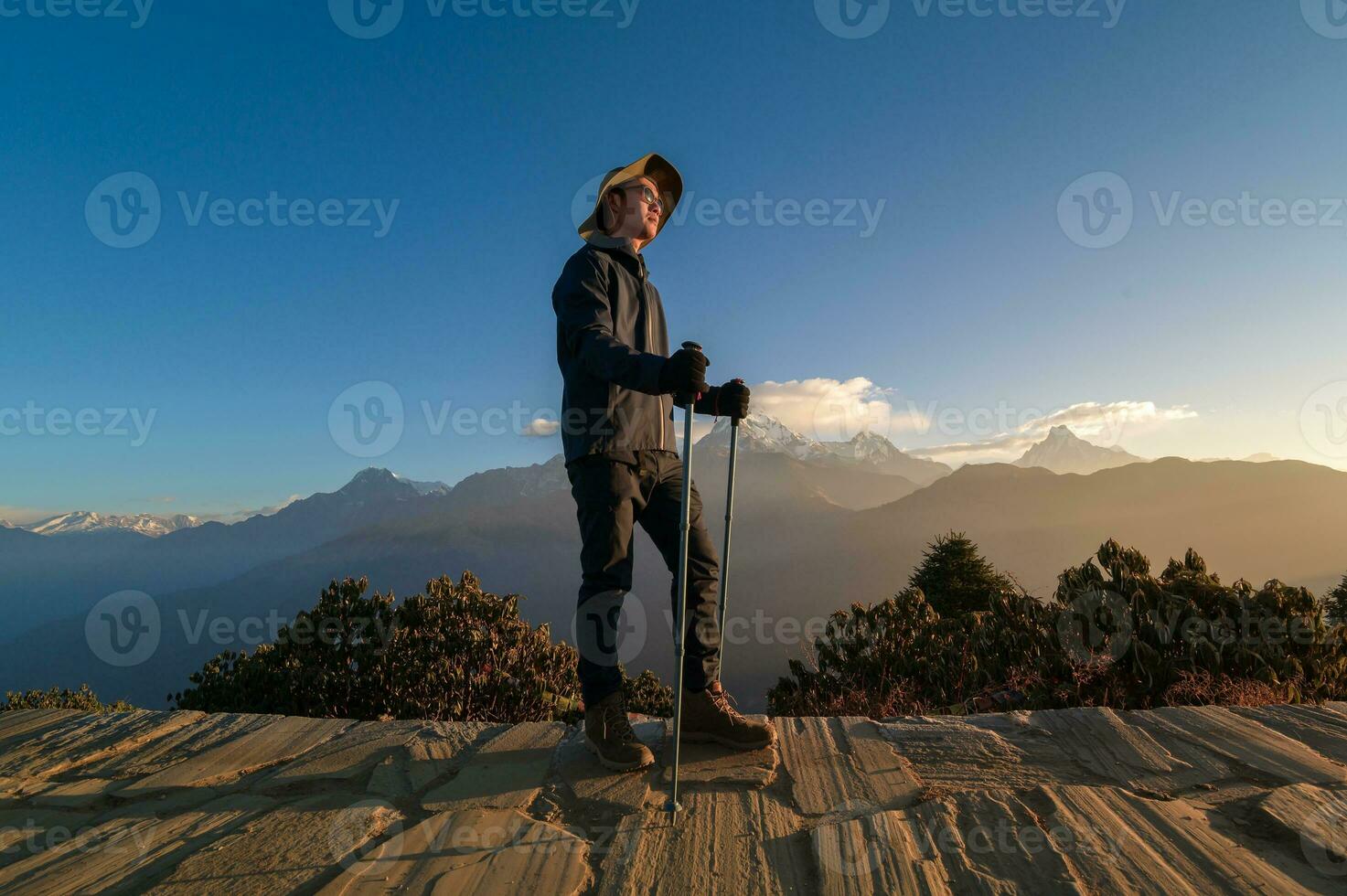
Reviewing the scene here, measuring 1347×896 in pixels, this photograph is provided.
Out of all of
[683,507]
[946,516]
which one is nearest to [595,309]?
[683,507]

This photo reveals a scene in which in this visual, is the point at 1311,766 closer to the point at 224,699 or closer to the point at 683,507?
the point at 683,507

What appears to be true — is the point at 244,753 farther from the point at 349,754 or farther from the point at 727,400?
the point at 727,400

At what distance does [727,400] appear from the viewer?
9.78 feet

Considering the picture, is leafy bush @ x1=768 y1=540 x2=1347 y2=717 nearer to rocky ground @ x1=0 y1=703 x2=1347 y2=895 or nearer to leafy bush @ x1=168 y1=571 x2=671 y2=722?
rocky ground @ x1=0 y1=703 x2=1347 y2=895

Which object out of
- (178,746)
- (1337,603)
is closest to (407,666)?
(178,746)

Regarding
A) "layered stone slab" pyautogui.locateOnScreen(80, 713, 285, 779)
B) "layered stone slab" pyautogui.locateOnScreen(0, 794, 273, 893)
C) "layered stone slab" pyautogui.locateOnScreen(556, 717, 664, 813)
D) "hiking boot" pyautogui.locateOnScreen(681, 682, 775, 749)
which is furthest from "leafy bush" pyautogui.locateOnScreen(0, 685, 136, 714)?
"hiking boot" pyautogui.locateOnScreen(681, 682, 775, 749)

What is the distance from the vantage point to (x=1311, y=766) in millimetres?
2711

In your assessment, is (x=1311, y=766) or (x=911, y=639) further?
(x=911, y=639)

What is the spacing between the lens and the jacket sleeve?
2.79m

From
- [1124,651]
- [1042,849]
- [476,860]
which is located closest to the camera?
[1042,849]

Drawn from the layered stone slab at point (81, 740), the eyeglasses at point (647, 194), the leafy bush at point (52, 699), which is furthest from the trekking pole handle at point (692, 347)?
the leafy bush at point (52, 699)

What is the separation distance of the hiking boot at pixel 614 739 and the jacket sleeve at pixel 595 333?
1.57 m

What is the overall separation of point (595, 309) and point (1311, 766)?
12.6ft

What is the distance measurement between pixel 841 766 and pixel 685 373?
2.00 metres
